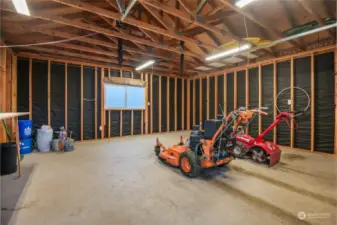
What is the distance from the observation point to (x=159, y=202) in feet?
6.67

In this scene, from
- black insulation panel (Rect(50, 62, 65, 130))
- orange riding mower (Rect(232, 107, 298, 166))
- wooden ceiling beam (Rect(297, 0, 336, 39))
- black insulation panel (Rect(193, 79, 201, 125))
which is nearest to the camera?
wooden ceiling beam (Rect(297, 0, 336, 39))

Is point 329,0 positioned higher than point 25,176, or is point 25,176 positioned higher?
point 329,0

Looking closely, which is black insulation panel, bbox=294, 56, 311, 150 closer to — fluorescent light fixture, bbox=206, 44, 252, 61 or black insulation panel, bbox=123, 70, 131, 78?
fluorescent light fixture, bbox=206, 44, 252, 61

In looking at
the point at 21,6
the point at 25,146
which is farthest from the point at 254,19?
the point at 25,146

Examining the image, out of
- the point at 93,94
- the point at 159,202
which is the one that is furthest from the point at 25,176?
the point at 93,94

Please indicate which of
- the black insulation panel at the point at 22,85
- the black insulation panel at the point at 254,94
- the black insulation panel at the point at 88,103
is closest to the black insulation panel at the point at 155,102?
the black insulation panel at the point at 88,103

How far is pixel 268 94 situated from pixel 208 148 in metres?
3.85

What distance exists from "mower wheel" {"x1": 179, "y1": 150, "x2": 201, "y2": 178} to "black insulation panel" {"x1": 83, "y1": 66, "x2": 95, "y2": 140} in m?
4.28

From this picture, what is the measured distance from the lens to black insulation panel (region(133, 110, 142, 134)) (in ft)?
22.8

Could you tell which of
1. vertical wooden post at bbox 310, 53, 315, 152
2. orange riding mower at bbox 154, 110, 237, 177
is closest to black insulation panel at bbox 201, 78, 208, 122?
vertical wooden post at bbox 310, 53, 315, 152

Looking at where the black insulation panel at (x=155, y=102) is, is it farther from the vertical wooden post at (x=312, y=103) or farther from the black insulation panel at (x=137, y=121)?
the vertical wooden post at (x=312, y=103)

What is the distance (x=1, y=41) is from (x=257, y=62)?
6.93m

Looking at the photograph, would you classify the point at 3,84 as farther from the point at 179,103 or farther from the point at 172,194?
the point at 179,103

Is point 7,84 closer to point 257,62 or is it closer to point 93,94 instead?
point 93,94
